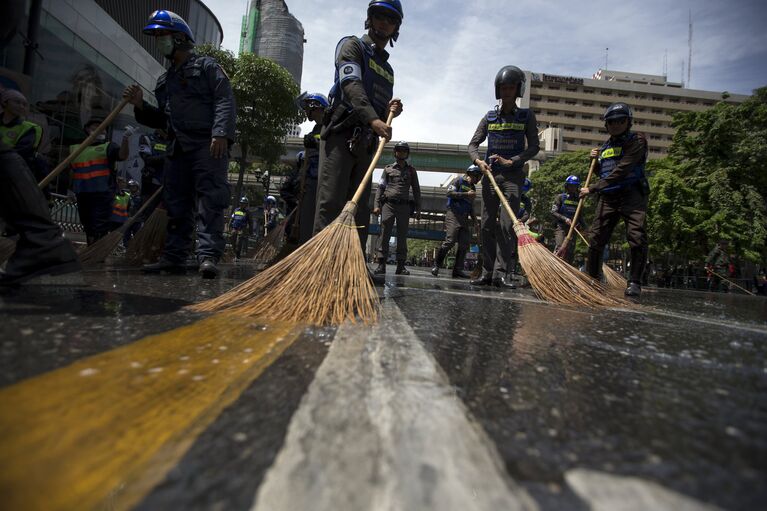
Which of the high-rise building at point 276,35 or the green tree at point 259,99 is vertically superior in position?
the high-rise building at point 276,35

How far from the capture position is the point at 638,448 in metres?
0.68

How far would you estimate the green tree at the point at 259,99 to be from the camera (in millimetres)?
16844

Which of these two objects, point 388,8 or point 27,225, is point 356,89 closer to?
point 388,8

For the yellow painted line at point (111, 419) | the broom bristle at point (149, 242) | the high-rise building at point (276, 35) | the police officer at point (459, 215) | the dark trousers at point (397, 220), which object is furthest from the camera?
the high-rise building at point (276, 35)

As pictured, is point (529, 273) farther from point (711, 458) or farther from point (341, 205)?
point (711, 458)

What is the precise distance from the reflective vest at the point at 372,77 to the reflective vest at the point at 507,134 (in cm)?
186

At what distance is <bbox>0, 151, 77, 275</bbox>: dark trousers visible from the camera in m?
1.95

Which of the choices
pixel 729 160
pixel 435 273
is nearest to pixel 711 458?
pixel 435 273

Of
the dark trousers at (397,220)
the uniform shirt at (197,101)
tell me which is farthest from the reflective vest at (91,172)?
the dark trousers at (397,220)

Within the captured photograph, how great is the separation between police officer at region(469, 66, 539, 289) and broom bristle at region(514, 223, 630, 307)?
40.1 inches

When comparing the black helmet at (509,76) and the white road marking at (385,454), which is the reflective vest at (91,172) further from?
the white road marking at (385,454)

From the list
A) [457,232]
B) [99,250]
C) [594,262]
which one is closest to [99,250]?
[99,250]

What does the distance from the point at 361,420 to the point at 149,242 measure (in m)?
4.38

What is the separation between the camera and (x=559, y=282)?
3.40 meters
